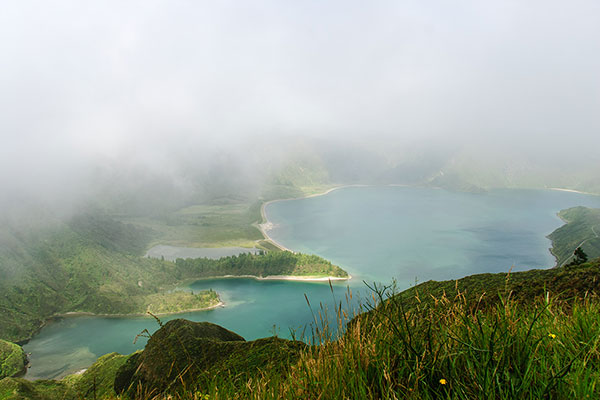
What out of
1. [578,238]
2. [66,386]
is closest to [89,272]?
[66,386]

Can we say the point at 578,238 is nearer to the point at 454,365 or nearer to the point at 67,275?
the point at 454,365

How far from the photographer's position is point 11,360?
205 feet

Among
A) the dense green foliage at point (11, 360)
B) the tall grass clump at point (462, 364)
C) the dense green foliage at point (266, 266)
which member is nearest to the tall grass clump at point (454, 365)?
the tall grass clump at point (462, 364)

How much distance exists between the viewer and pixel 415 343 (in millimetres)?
1797

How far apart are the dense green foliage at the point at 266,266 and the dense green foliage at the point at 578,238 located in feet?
190

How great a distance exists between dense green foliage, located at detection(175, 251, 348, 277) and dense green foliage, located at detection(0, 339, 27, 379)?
45780mm

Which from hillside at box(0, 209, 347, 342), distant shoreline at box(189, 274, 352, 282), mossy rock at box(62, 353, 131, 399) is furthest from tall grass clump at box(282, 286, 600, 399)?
distant shoreline at box(189, 274, 352, 282)

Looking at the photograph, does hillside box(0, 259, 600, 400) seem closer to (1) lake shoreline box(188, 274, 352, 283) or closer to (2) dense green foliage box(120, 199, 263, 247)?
(1) lake shoreline box(188, 274, 352, 283)

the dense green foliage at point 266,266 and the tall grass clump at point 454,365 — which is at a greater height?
the tall grass clump at point 454,365

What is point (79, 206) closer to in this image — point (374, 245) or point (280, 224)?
point (280, 224)

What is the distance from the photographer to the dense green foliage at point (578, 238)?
83.5 m

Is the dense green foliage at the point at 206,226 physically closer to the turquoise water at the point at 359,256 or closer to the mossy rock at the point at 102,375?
the turquoise water at the point at 359,256

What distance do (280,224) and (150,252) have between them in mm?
56642

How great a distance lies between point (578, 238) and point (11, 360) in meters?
138
